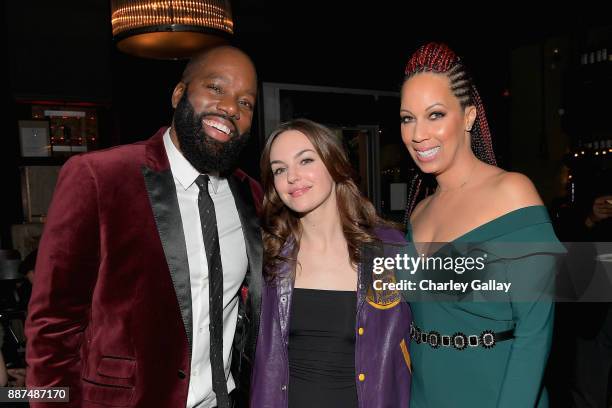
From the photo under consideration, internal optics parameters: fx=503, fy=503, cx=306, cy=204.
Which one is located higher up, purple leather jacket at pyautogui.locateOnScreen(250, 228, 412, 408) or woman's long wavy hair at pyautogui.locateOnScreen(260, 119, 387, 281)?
woman's long wavy hair at pyautogui.locateOnScreen(260, 119, 387, 281)

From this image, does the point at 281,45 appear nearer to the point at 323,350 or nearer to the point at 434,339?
the point at 323,350

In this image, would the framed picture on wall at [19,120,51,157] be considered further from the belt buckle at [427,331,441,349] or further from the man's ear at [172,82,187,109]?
the belt buckle at [427,331,441,349]

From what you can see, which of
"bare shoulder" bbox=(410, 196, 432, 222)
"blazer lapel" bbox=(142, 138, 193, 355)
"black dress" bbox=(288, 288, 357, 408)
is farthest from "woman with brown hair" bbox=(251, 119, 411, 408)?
"blazer lapel" bbox=(142, 138, 193, 355)

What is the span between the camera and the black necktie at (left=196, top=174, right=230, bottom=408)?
68.7 inches

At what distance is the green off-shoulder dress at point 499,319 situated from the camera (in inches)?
60.4

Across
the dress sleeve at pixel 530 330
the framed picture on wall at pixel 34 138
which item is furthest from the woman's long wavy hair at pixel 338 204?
the framed picture on wall at pixel 34 138

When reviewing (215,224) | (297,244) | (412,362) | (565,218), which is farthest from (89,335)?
(565,218)

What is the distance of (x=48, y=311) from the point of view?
1541mm

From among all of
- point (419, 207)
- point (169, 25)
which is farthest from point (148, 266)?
point (169, 25)

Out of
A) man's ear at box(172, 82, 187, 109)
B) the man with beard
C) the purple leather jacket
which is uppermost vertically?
man's ear at box(172, 82, 187, 109)

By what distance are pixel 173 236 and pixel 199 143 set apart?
1.17 feet

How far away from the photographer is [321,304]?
6.53 ft

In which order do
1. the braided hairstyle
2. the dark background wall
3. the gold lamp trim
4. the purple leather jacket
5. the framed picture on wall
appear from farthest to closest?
the framed picture on wall → the dark background wall → the gold lamp trim → the purple leather jacket → the braided hairstyle

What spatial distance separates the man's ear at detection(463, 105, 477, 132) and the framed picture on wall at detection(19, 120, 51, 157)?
16.7ft
